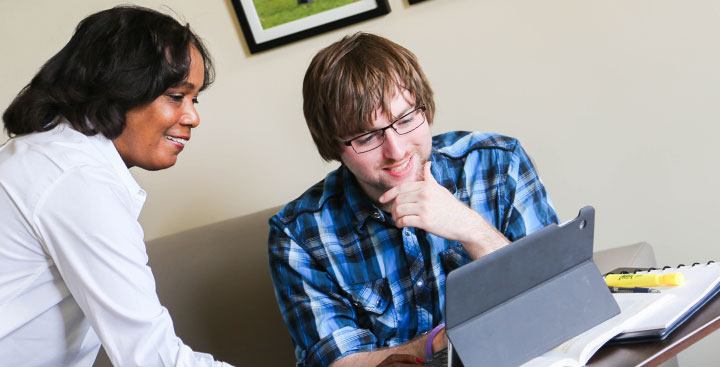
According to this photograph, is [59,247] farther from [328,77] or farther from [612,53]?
[612,53]

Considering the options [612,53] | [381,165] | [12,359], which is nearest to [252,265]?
[381,165]

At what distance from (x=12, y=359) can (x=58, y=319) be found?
98 mm

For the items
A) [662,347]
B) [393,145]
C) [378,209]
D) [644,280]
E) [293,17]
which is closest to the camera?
[662,347]

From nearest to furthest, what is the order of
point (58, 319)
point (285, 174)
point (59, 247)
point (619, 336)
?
1. point (619, 336)
2. point (59, 247)
3. point (58, 319)
4. point (285, 174)

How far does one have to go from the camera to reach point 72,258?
1.18 metres

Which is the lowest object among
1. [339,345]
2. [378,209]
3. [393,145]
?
[339,345]

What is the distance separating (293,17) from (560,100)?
0.78m

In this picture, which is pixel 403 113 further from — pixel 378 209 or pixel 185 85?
pixel 185 85

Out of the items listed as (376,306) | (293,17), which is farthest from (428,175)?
(293,17)

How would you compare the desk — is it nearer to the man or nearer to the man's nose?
the man

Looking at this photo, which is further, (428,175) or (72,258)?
(428,175)

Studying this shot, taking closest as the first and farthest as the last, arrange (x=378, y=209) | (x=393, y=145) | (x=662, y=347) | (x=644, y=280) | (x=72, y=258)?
(x=662, y=347) → (x=644, y=280) → (x=72, y=258) → (x=393, y=145) → (x=378, y=209)

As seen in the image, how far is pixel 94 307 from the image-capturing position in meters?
1.20

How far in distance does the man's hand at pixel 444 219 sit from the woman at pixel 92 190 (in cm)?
45
